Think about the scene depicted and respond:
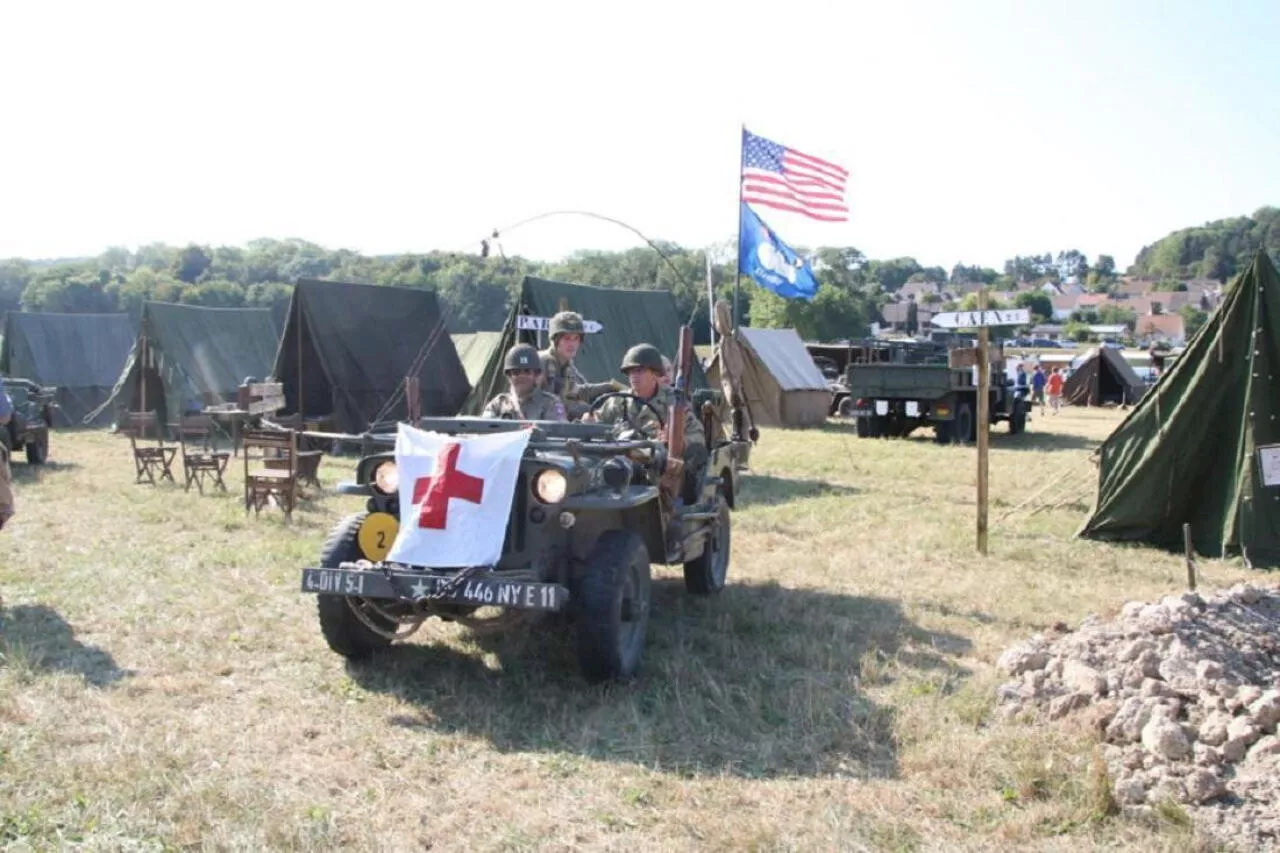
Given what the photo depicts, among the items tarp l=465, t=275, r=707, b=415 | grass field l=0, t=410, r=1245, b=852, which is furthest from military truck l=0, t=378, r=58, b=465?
grass field l=0, t=410, r=1245, b=852

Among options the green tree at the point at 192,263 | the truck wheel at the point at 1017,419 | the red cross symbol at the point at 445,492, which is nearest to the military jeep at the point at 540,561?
the red cross symbol at the point at 445,492

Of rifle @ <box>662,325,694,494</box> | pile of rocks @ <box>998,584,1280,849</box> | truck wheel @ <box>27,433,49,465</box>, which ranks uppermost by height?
rifle @ <box>662,325,694,494</box>

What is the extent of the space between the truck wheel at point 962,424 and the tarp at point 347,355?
908 centimetres

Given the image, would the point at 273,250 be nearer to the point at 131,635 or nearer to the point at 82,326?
the point at 82,326

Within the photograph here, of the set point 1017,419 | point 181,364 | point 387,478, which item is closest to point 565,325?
point 387,478

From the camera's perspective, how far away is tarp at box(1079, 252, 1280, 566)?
32.4 ft

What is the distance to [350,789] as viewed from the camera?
4613mm

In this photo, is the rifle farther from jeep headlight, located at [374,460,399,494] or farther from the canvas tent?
the canvas tent

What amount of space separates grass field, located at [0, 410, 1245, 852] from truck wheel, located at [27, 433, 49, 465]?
727cm

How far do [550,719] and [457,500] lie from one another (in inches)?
44.2

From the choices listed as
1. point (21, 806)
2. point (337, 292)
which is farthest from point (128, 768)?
point (337, 292)

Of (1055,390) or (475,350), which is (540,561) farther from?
(1055,390)

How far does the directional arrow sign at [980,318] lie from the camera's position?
8898mm

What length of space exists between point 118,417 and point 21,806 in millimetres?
19593
